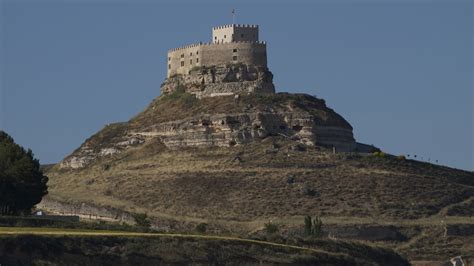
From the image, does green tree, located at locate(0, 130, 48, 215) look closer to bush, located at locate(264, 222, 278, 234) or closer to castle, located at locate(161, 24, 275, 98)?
bush, located at locate(264, 222, 278, 234)

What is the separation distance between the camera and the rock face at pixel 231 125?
14650cm

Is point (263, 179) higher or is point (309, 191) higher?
point (263, 179)

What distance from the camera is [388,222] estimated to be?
130 m

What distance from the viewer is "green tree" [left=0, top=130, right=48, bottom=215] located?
106750mm

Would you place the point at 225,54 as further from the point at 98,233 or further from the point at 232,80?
the point at 98,233

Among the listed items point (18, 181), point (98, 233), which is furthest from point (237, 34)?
point (98, 233)

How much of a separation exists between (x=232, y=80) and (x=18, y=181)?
49649 mm

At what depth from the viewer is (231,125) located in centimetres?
14738

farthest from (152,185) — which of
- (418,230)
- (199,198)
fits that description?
(418,230)

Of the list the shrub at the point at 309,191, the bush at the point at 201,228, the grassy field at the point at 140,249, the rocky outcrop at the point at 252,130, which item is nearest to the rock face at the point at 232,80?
the rocky outcrop at the point at 252,130

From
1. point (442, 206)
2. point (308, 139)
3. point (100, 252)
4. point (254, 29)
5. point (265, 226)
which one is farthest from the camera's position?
point (254, 29)

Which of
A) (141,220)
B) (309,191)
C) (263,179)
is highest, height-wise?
(263,179)

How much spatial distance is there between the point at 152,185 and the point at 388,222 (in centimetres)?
2189

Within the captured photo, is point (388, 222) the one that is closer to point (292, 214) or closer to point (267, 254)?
point (292, 214)
